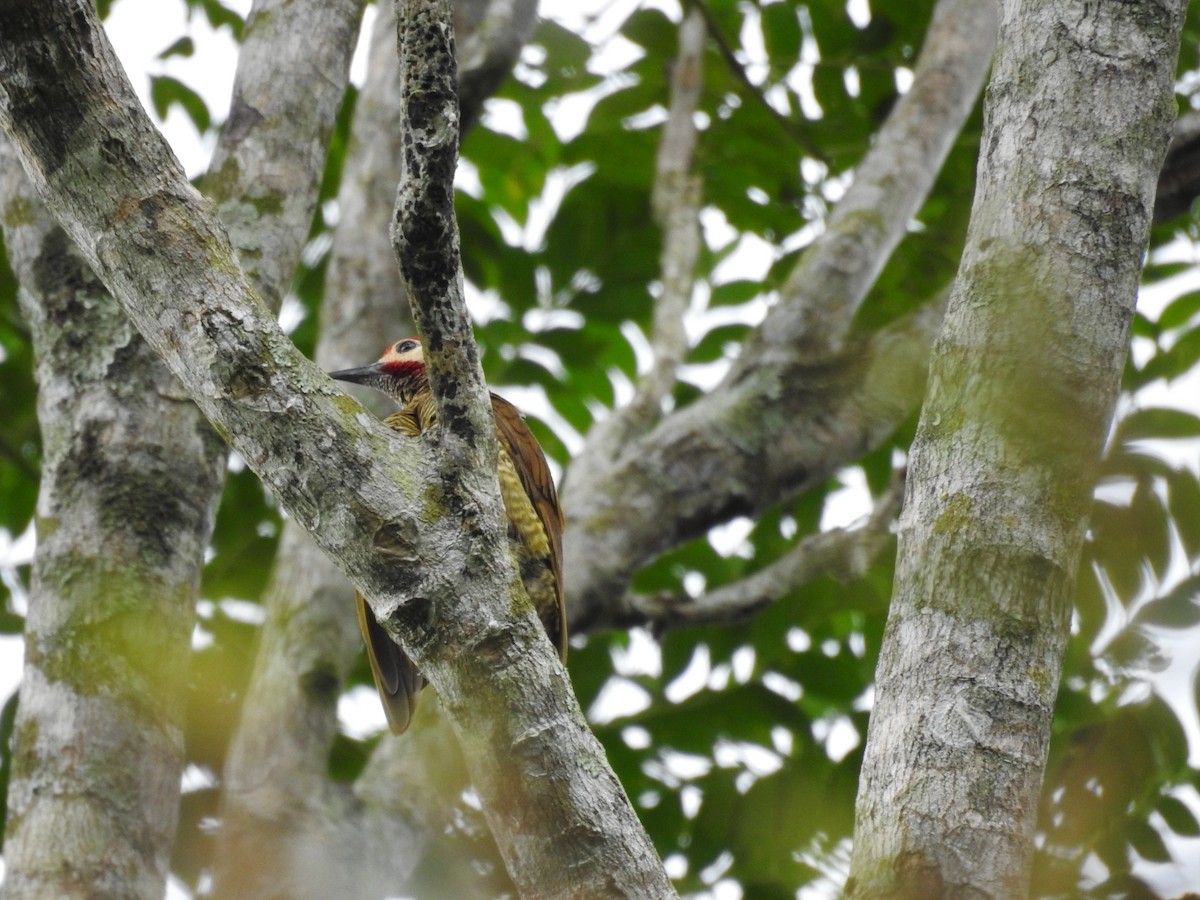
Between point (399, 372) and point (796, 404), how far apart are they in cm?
129

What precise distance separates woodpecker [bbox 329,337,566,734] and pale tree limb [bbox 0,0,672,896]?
1.48m

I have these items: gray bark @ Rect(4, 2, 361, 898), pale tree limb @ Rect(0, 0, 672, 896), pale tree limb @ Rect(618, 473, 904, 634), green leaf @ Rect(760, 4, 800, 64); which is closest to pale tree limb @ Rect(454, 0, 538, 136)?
gray bark @ Rect(4, 2, 361, 898)

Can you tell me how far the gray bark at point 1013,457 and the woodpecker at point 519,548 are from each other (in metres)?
1.62

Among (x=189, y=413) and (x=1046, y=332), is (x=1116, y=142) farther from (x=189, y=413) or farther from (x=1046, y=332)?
(x=189, y=413)

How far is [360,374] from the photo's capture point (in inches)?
161

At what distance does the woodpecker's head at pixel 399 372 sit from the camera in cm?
419

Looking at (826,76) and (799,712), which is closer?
(799,712)

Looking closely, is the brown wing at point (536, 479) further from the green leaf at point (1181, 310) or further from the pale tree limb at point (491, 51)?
the green leaf at point (1181, 310)

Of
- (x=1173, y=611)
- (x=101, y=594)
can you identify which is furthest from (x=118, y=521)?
(x=1173, y=611)

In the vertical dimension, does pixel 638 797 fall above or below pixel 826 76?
below

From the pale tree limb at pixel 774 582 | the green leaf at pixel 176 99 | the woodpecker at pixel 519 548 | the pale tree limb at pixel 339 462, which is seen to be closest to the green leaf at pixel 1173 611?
the pale tree limb at pixel 339 462

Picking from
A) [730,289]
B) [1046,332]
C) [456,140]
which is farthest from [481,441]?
[730,289]

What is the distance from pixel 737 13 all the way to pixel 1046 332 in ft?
11.9

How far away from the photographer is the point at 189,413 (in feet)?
9.09
